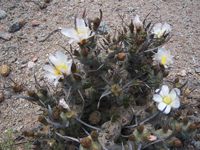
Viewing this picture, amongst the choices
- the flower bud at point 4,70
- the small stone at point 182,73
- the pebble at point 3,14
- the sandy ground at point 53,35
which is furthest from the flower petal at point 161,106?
the pebble at point 3,14

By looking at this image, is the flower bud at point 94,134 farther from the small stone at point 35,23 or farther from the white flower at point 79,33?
the small stone at point 35,23

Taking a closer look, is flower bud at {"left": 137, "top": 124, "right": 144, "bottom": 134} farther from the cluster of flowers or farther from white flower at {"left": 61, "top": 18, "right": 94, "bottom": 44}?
white flower at {"left": 61, "top": 18, "right": 94, "bottom": 44}

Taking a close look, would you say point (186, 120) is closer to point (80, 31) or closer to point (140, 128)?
point (140, 128)

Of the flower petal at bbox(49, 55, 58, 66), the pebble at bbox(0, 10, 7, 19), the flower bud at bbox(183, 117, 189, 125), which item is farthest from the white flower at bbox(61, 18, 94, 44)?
the pebble at bbox(0, 10, 7, 19)

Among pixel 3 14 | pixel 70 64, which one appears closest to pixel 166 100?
pixel 70 64

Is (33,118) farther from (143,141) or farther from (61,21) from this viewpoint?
(61,21)

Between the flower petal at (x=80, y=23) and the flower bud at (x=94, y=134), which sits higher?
the flower petal at (x=80, y=23)
